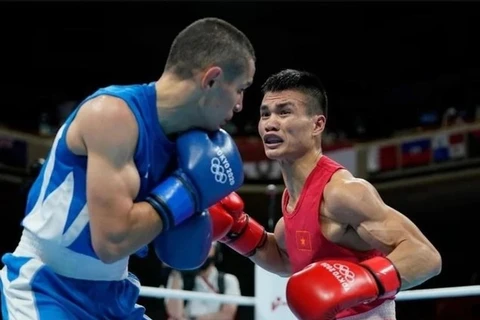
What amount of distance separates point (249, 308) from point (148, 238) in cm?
359

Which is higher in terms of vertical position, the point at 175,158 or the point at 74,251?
Answer: the point at 175,158

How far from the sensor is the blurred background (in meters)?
8.95

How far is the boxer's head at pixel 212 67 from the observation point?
1721 millimetres

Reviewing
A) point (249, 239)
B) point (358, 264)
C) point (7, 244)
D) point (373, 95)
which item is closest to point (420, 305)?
point (249, 239)

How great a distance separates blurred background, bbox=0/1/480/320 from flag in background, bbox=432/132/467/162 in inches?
0.5

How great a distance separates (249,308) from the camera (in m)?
5.11

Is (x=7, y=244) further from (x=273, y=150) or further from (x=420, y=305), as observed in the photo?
(x=273, y=150)

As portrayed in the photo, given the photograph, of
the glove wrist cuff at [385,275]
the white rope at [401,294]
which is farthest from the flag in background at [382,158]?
the glove wrist cuff at [385,275]

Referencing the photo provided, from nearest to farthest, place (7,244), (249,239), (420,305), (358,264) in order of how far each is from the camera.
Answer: (358,264) < (249,239) < (420,305) < (7,244)

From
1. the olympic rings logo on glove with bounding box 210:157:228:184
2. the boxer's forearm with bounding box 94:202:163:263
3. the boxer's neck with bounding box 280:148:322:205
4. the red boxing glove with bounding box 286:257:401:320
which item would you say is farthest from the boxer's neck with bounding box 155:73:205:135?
the boxer's neck with bounding box 280:148:322:205

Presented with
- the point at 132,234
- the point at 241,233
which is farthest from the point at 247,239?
the point at 132,234

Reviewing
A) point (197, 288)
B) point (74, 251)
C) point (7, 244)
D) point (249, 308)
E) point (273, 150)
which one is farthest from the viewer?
point (7, 244)

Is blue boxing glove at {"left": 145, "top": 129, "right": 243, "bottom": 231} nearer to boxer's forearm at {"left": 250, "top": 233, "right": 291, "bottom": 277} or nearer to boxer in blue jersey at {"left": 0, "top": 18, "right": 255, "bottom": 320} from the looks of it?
boxer in blue jersey at {"left": 0, "top": 18, "right": 255, "bottom": 320}

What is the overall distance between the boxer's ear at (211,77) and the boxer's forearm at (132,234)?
1.04 ft
